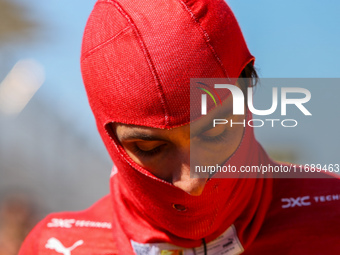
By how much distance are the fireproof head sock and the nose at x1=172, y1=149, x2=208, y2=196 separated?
12 centimetres

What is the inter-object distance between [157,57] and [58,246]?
978mm

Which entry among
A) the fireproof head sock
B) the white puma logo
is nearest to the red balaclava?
the fireproof head sock

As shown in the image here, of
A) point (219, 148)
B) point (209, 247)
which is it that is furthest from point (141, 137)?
point (209, 247)

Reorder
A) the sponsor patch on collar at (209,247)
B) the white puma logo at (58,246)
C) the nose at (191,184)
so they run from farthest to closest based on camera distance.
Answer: the white puma logo at (58,246), the sponsor patch on collar at (209,247), the nose at (191,184)

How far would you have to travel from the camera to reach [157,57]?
1.56 m

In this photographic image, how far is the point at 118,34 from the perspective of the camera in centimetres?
166

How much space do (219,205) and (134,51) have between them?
61cm

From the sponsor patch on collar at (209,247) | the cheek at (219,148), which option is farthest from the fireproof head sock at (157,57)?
the sponsor patch on collar at (209,247)

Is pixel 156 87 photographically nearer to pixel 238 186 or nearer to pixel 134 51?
pixel 134 51

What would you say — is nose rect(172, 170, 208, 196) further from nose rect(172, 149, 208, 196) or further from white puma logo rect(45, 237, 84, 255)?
white puma logo rect(45, 237, 84, 255)

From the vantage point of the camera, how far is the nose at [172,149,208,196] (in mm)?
1534

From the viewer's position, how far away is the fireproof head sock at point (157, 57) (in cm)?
155

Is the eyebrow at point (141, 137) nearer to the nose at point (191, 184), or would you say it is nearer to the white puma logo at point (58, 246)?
the nose at point (191, 184)

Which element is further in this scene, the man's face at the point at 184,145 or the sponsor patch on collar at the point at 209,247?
the sponsor patch on collar at the point at 209,247
